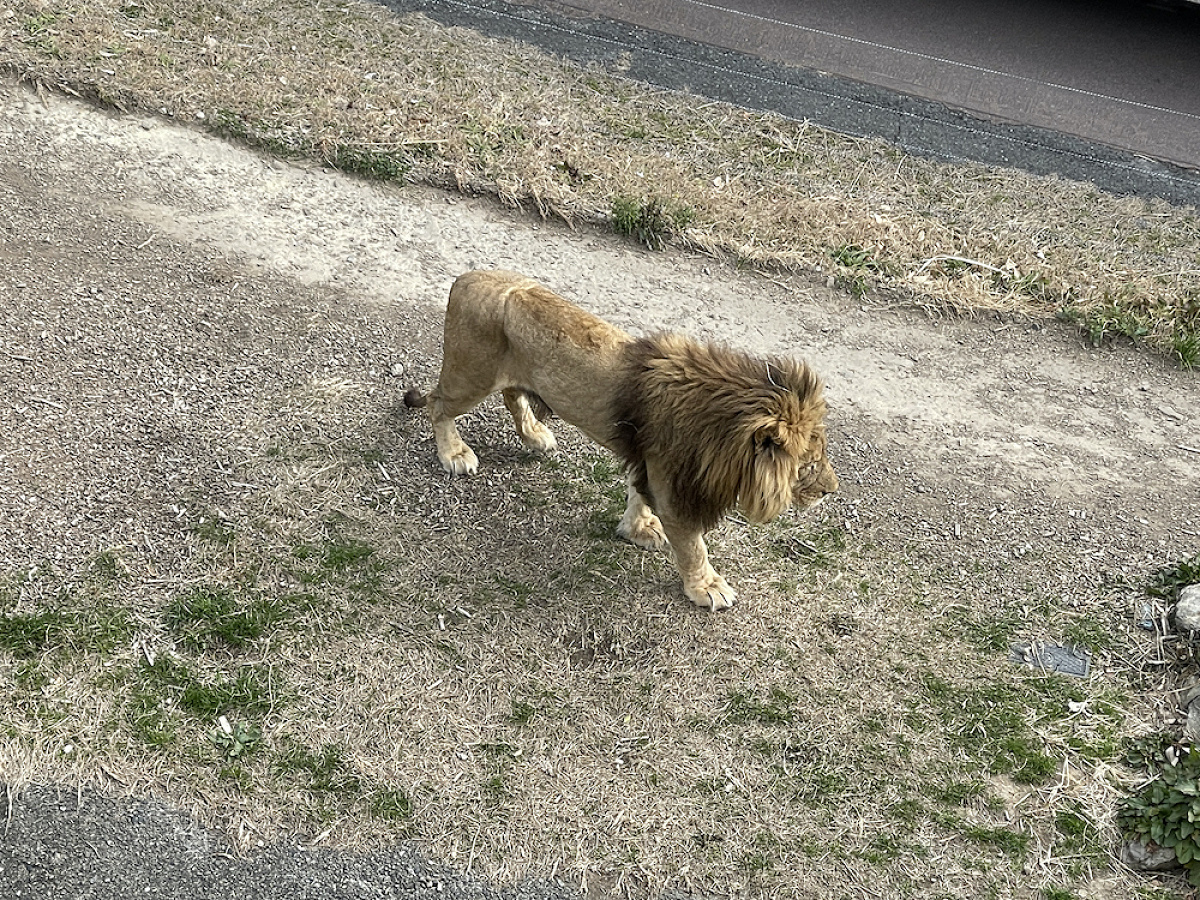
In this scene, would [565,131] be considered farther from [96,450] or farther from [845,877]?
[845,877]

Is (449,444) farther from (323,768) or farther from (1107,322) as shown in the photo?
(1107,322)

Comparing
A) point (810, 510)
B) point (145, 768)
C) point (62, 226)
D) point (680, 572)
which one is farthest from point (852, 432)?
point (62, 226)

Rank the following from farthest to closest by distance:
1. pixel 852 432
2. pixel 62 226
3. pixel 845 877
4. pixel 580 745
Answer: pixel 62 226
pixel 852 432
pixel 580 745
pixel 845 877

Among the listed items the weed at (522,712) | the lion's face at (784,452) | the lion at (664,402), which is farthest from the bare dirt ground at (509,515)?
the lion's face at (784,452)

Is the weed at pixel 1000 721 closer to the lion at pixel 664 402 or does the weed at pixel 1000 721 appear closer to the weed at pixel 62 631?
the lion at pixel 664 402

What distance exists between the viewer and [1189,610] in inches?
243

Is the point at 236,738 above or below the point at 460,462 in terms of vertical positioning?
below

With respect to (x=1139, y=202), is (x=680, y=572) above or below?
below

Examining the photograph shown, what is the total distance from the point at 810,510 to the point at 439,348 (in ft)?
9.54

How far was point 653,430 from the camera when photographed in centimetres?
533

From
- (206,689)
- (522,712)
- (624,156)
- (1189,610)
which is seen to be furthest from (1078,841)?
(624,156)

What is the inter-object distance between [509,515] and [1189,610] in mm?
4146

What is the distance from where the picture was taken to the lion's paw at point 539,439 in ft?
22.6

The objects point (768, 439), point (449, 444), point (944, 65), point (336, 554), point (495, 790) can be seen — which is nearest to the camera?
point (768, 439)
